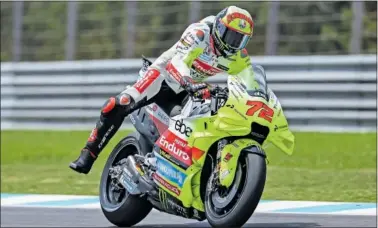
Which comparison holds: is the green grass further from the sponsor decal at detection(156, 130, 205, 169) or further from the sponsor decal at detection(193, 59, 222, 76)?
the sponsor decal at detection(156, 130, 205, 169)

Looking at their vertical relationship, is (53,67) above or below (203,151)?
below

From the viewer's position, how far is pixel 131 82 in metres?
15.4

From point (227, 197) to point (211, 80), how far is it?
8.27 meters

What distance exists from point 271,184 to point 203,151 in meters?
2.99

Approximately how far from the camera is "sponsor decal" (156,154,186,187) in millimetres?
→ 6523

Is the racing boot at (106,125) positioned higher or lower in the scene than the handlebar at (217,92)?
lower

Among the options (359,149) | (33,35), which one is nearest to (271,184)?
(359,149)

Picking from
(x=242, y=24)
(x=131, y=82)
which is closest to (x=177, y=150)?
(x=242, y=24)

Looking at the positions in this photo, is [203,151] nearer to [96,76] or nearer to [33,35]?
[96,76]

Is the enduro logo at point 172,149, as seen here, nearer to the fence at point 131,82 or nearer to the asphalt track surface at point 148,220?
the asphalt track surface at point 148,220

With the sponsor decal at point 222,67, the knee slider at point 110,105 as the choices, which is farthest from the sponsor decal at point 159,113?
the sponsor decal at point 222,67

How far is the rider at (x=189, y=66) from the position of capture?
6416 millimetres

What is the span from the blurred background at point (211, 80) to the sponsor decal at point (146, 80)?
204cm

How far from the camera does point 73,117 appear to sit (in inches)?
628
